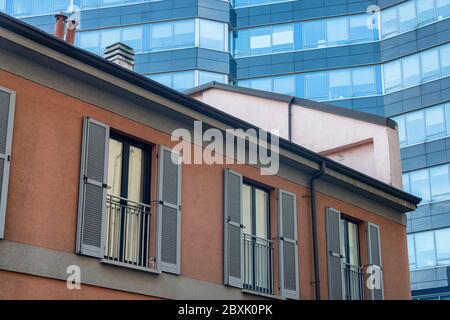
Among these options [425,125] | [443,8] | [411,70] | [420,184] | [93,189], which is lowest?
[93,189]

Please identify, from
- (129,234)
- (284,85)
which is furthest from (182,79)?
(129,234)

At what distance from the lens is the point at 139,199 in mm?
12922

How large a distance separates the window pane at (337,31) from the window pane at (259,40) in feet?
12.3

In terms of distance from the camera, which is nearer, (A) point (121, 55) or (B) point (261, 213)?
(A) point (121, 55)

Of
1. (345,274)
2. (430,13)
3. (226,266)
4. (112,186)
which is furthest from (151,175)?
(430,13)

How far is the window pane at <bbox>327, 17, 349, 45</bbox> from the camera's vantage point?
164ft

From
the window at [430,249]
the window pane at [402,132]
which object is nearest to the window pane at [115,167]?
the window at [430,249]

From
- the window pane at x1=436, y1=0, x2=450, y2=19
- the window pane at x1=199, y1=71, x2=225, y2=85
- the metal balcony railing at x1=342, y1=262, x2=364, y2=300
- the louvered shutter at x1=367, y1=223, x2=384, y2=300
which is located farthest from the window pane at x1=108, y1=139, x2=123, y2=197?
the window pane at x1=199, y1=71, x2=225, y2=85

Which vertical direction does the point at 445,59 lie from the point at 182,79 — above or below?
below

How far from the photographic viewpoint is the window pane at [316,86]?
161ft

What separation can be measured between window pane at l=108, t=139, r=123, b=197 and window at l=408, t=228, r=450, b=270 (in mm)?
30977

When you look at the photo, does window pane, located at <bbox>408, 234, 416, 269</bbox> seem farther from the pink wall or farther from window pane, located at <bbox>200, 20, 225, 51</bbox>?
the pink wall

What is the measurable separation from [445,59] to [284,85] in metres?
9.83

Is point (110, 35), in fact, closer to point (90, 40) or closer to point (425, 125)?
point (90, 40)
